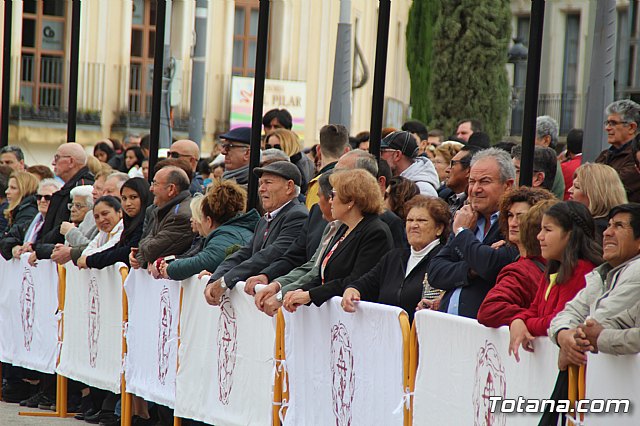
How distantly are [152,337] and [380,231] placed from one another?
272 centimetres

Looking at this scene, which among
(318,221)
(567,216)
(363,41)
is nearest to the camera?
(567,216)

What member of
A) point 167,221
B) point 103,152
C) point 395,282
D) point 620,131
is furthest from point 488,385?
point 103,152

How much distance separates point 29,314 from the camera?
12.2m

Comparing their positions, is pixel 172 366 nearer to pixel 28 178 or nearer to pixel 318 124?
pixel 28 178

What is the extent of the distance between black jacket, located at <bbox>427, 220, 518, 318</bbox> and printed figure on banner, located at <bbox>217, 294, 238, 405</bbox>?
2037 mm

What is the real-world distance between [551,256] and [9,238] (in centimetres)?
755

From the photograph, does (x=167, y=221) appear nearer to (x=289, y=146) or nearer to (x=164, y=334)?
(x=164, y=334)

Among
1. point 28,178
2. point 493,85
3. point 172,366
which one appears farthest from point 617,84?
point 172,366

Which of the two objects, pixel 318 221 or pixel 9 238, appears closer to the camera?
pixel 318 221

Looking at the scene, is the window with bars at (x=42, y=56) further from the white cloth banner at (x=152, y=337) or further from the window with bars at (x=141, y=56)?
the white cloth banner at (x=152, y=337)

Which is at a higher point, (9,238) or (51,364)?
(9,238)

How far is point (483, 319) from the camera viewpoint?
21.9 ft

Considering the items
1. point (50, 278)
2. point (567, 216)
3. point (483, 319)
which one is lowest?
point (50, 278)

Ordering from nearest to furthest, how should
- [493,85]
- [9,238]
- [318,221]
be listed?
[318,221] → [9,238] → [493,85]
